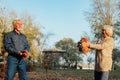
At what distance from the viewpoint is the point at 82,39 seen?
24.1 ft

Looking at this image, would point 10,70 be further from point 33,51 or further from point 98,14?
point 98,14

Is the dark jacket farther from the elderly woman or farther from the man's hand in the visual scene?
the elderly woman

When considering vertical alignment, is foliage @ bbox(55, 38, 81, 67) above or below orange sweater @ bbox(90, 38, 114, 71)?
above

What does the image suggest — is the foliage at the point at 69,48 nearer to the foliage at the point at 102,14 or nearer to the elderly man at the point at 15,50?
the foliage at the point at 102,14

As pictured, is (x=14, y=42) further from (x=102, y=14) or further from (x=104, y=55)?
(x=102, y=14)

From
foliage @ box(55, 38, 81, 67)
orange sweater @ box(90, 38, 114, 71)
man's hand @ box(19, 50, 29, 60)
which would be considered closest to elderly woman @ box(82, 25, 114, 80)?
orange sweater @ box(90, 38, 114, 71)

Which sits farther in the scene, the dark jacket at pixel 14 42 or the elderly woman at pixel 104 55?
the dark jacket at pixel 14 42

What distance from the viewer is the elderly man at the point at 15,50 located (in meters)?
8.82

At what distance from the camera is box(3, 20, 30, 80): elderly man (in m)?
8.82

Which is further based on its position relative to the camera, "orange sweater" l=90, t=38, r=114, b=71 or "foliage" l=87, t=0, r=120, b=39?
"foliage" l=87, t=0, r=120, b=39

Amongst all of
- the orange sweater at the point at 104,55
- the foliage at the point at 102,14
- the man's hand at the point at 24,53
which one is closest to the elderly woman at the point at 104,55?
the orange sweater at the point at 104,55

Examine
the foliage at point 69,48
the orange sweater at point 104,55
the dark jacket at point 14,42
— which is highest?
the foliage at point 69,48

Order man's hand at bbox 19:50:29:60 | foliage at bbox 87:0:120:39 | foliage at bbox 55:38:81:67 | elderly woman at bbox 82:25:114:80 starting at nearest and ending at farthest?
elderly woman at bbox 82:25:114:80
man's hand at bbox 19:50:29:60
foliage at bbox 87:0:120:39
foliage at bbox 55:38:81:67

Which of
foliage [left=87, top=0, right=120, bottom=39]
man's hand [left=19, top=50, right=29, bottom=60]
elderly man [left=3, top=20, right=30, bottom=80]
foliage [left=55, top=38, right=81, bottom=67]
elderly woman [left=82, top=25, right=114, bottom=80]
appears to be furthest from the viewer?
foliage [left=55, top=38, right=81, bottom=67]
